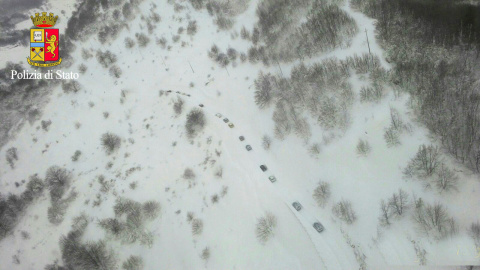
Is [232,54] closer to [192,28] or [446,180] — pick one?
[192,28]

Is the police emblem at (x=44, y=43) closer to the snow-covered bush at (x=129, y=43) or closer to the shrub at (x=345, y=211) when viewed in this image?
the snow-covered bush at (x=129, y=43)

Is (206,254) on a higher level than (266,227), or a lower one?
lower

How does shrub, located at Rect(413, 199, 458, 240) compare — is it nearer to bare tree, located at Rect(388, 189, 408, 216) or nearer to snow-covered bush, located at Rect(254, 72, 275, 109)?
bare tree, located at Rect(388, 189, 408, 216)

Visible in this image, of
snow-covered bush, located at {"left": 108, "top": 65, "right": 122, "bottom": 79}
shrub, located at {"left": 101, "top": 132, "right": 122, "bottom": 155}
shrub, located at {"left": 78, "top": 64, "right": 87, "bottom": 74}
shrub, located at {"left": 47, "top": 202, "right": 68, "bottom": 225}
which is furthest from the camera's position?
shrub, located at {"left": 78, "top": 64, "right": 87, "bottom": 74}

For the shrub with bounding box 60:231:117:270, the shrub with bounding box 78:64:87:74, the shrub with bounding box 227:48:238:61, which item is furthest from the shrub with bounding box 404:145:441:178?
the shrub with bounding box 78:64:87:74

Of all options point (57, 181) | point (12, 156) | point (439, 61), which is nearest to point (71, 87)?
point (12, 156)

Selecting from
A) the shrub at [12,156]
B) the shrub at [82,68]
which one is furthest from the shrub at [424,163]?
the shrub at [82,68]
